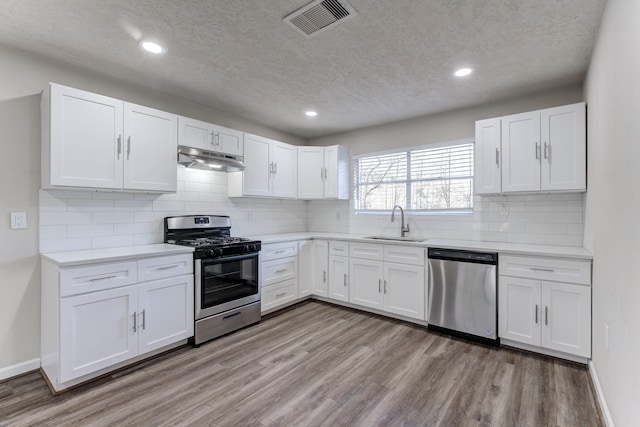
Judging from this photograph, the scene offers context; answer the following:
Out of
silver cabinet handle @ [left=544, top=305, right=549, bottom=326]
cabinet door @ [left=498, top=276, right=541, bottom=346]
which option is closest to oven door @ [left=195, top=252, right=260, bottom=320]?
cabinet door @ [left=498, top=276, right=541, bottom=346]

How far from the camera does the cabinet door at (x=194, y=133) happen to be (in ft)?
10.1

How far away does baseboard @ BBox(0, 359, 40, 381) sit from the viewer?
227 cm

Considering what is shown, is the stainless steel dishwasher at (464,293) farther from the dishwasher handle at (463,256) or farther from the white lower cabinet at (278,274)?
the white lower cabinet at (278,274)

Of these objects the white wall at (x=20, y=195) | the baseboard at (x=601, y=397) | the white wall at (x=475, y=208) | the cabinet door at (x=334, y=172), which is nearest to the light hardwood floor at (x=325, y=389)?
the baseboard at (x=601, y=397)

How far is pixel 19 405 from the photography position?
6.49ft

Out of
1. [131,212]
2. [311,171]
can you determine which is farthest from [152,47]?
[311,171]

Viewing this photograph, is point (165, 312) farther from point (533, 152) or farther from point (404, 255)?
point (533, 152)

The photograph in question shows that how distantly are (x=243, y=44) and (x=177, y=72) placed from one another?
832mm

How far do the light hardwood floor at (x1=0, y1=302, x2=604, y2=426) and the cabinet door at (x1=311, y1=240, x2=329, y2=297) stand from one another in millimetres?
1169

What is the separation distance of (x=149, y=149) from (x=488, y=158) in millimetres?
3310

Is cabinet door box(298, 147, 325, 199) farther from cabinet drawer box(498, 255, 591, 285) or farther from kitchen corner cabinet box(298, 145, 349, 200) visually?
cabinet drawer box(498, 255, 591, 285)

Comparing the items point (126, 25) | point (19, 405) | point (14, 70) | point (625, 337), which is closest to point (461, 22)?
point (625, 337)

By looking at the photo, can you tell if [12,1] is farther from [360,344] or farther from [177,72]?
[360,344]

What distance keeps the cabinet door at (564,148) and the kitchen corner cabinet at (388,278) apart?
4.51 feet
